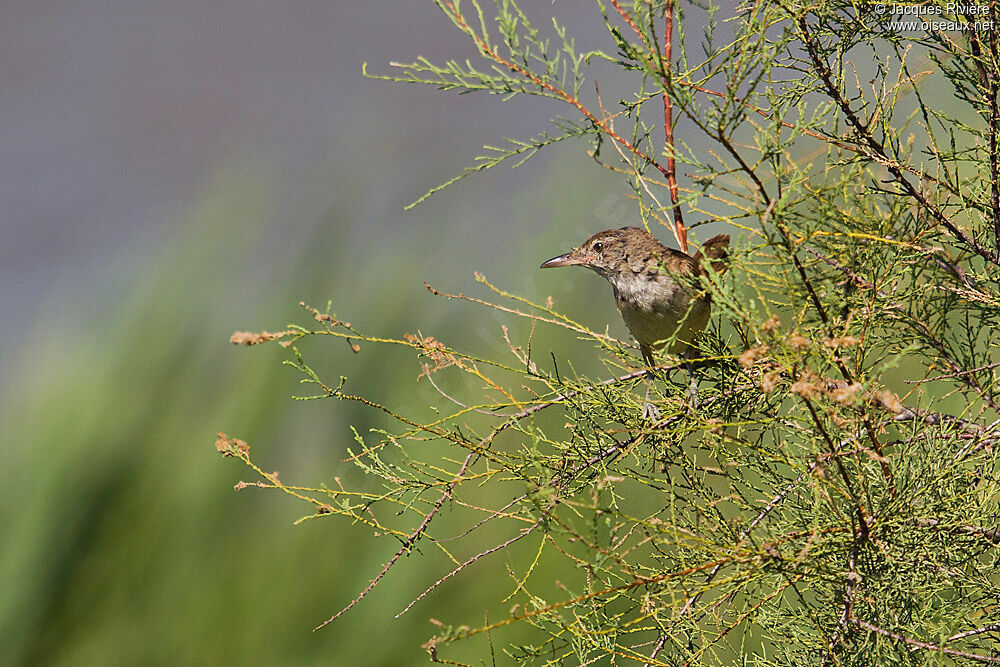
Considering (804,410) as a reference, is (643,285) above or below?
above

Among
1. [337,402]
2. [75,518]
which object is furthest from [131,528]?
[337,402]

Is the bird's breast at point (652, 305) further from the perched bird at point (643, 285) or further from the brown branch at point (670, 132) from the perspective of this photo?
the brown branch at point (670, 132)

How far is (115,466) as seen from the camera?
146 centimetres

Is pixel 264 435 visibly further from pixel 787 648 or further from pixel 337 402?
pixel 787 648

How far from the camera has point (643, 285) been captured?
47.3 inches

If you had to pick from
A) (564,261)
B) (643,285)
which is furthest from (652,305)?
(564,261)

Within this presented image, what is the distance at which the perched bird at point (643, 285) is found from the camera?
1146 mm

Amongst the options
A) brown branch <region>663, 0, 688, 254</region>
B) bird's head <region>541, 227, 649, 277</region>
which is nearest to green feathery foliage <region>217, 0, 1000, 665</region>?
brown branch <region>663, 0, 688, 254</region>

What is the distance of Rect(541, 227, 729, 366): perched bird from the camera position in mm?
1146

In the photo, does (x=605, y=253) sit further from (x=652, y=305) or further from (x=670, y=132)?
(x=670, y=132)

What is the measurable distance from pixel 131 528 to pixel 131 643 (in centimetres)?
18

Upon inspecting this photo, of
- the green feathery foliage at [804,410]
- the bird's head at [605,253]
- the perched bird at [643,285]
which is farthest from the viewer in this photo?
the bird's head at [605,253]

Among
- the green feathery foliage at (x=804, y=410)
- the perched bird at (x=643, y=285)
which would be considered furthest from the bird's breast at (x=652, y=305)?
the green feathery foliage at (x=804, y=410)

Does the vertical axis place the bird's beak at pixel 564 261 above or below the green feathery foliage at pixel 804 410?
above
